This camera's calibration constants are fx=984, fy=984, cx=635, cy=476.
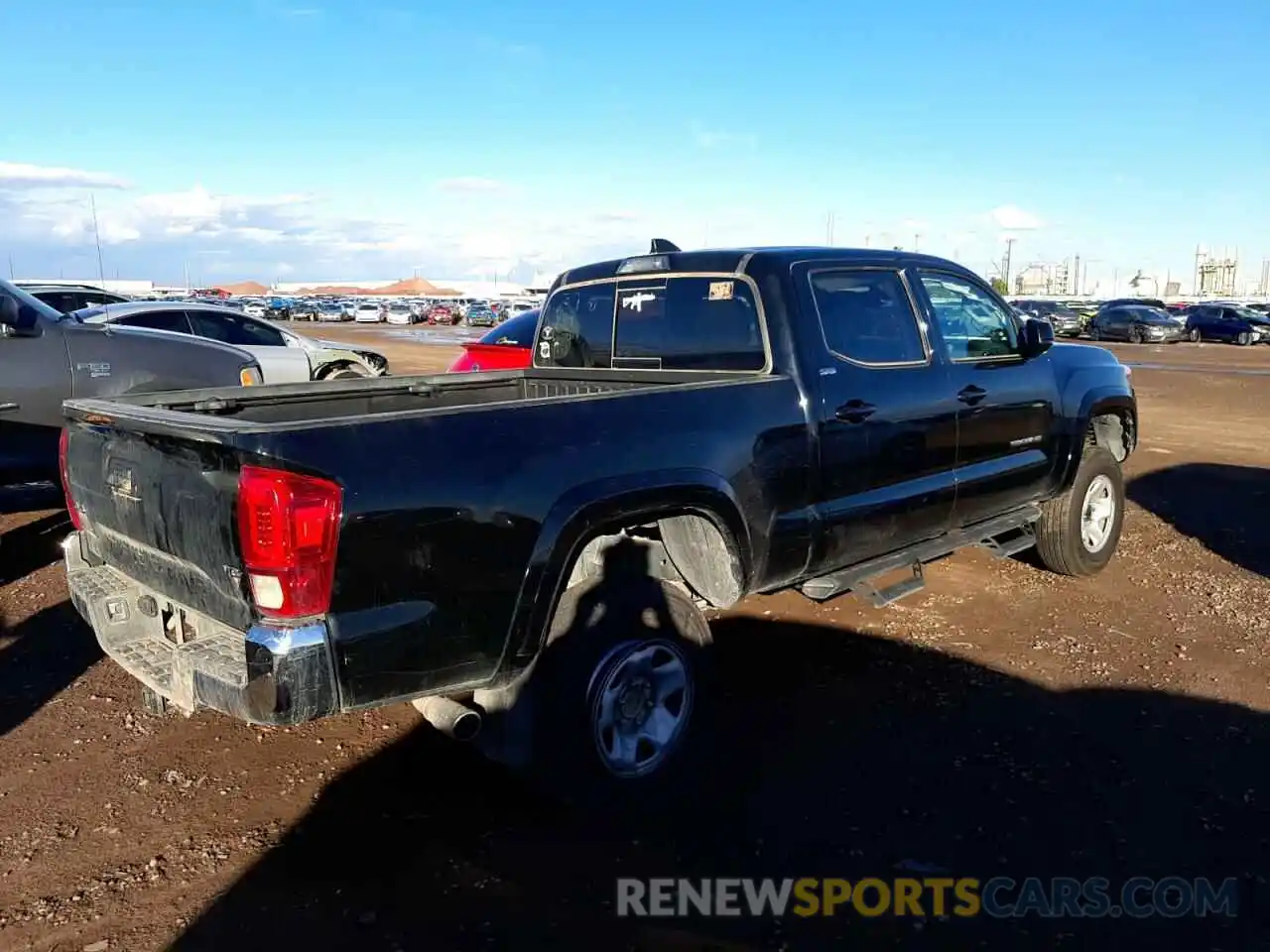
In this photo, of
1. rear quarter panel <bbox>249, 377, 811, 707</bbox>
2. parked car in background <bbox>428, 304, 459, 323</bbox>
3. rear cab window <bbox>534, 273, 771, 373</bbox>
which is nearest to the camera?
rear quarter panel <bbox>249, 377, 811, 707</bbox>

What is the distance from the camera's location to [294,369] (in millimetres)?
13156

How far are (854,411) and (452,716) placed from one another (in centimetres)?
213

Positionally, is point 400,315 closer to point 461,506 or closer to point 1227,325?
point 1227,325

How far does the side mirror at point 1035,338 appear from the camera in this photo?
5270 mm

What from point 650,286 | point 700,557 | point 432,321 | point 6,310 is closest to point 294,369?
point 6,310

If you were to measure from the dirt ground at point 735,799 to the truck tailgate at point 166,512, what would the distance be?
901mm

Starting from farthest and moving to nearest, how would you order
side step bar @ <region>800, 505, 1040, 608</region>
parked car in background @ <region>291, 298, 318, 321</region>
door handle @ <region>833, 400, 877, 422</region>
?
parked car in background @ <region>291, 298, 318, 321</region> → side step bar @ <region>800, 505, 1040, 608</region> → door handle @ <region>833, 400, 877, 422</region>

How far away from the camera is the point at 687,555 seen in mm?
3975

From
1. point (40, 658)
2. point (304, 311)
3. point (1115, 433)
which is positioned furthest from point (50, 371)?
point (304, 311)

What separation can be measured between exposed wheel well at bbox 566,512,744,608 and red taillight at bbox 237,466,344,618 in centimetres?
106

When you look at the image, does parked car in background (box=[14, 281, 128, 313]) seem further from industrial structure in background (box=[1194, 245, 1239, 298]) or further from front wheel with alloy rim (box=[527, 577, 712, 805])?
industrial structure in background (box=[1194, 245, 1239, 298])

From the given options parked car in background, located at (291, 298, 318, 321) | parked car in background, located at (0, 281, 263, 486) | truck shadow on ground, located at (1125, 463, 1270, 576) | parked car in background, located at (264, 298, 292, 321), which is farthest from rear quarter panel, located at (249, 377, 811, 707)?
parked car in background, located at (291, 298, 318, 321)

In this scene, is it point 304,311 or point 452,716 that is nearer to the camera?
point 452,716

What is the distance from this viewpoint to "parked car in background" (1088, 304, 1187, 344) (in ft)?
114
